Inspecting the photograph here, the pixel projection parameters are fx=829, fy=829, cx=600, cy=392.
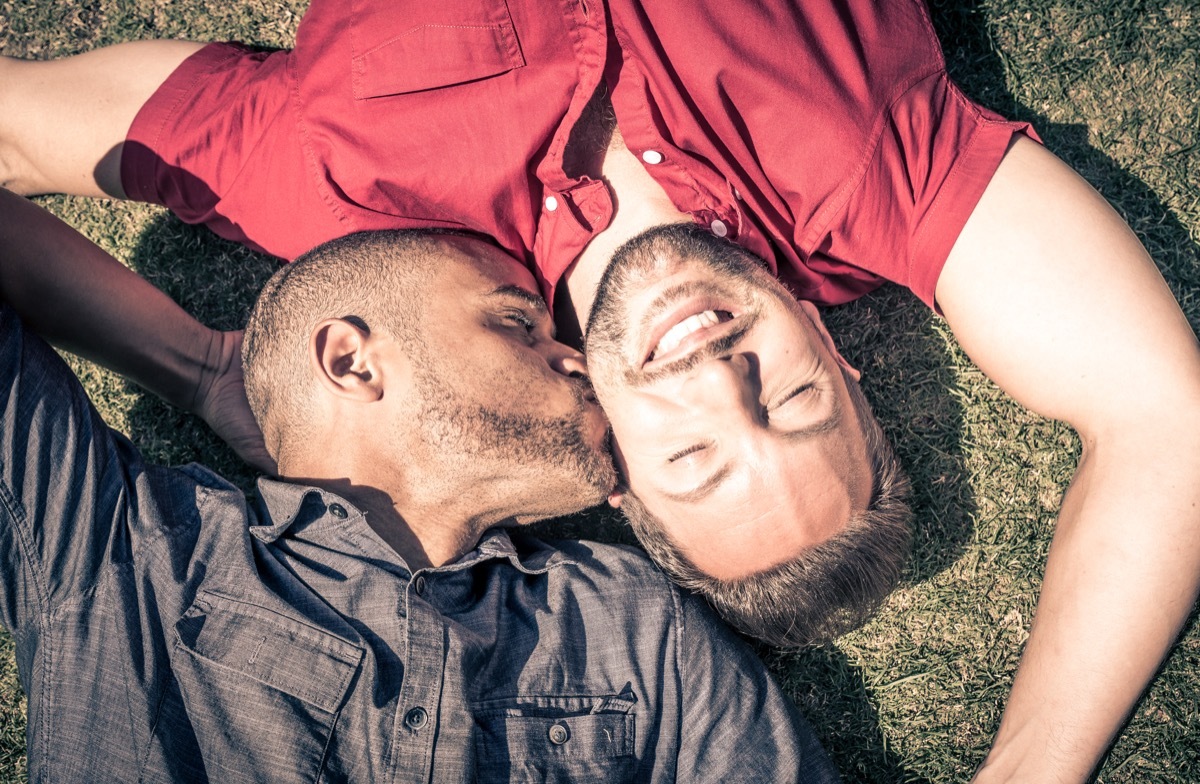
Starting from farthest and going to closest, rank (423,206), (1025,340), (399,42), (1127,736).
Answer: (1127,736), (423,206), (399,42), (1025,340)

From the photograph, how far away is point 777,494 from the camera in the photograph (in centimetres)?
272

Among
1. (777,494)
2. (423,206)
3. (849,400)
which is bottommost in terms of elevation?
(777,494)

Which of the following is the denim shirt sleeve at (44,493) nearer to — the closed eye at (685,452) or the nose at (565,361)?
the nose at (565,361)

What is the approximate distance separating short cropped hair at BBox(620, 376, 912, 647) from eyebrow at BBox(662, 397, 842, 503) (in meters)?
0.21

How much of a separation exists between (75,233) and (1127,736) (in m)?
4.56

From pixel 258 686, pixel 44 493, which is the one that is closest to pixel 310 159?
pixel 44 493

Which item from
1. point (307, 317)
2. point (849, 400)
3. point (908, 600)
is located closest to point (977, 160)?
point (849, 400)

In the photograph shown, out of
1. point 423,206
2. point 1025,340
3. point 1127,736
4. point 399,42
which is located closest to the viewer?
point 1025,340

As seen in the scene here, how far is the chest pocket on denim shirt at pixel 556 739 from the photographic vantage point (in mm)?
2766

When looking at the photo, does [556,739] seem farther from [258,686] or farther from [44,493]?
[44,493]

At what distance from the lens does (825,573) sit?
A: 9.49ft

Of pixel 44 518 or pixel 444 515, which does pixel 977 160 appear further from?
pixel 44 518

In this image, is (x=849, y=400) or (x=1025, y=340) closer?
(x=1025, y=340)

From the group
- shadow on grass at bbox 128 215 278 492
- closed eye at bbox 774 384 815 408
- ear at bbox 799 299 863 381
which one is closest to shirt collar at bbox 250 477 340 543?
shadow on grass at bbox 128 215 278 492
